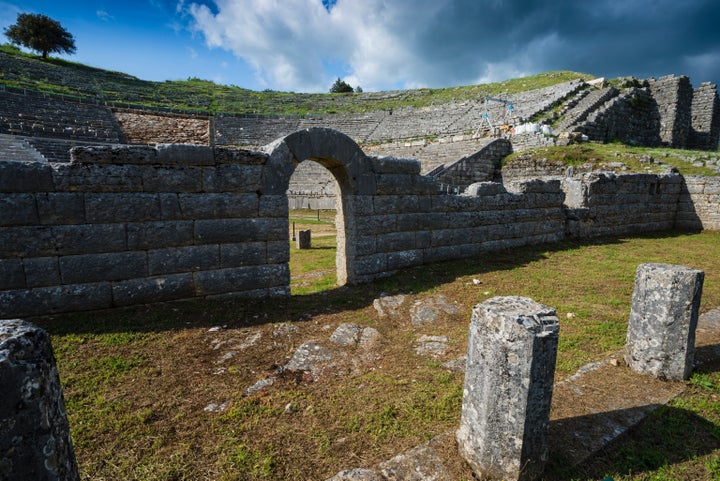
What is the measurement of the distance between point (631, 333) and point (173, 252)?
6.12 m

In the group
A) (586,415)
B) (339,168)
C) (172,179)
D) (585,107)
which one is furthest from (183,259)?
(585,107)

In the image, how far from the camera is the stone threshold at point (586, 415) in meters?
2.58

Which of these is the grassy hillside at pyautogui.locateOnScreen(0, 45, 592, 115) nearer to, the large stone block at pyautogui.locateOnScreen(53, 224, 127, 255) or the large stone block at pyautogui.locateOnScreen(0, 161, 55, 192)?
the large stone block at pyautogui.locateOnScreen(53, 224, 127, 255)

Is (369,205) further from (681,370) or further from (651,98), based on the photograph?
(651,98)

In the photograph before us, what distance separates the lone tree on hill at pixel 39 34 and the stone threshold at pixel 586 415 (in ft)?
236

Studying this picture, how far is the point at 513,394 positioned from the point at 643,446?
4.54ft

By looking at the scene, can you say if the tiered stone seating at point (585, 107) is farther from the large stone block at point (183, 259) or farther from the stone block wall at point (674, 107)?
the large stone block at point (183, 259)

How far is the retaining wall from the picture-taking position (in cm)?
461

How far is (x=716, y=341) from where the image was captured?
4527 mm

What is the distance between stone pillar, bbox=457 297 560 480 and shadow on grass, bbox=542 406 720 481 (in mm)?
264

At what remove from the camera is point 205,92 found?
5341 centimetres

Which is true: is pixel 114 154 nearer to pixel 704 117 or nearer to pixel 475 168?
pixel 475 168

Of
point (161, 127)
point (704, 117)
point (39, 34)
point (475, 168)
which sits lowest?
point (475, 168)

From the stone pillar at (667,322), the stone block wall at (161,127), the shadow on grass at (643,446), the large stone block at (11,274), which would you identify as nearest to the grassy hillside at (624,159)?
the stone pillar at (667,322)
